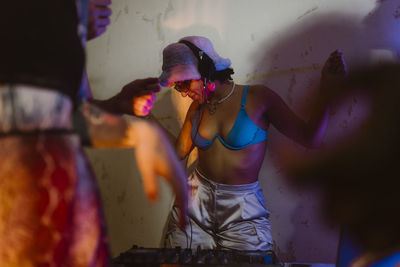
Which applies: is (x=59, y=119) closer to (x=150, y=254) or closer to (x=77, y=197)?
(x=77, y=197)

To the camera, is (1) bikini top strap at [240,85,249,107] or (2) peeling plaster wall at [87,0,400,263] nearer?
(1) bikini top strap at [240,85,249,107]

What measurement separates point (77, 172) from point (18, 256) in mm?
172

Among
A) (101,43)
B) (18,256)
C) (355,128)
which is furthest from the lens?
(101,43)

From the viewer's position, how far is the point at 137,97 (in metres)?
1.02

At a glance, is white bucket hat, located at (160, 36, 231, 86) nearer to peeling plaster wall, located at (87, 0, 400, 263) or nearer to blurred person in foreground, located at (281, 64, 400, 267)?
peeling plaster wall, located at (87, 0, 400, 263)

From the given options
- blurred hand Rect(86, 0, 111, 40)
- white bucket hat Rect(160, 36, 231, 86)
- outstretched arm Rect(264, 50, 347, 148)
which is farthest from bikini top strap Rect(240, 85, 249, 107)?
blurred hand Rect(86, 0, 111, 40)

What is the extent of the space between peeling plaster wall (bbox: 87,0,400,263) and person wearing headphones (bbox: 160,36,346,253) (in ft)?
1.02

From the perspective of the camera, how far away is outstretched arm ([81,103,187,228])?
0.63 meters

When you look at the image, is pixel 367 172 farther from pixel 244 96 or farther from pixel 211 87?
pixel 211 87

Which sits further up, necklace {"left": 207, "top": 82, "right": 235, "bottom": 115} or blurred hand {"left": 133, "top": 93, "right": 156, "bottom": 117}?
blurred hand {"left": 133, "top": 93, "right": 156, "bottom": 117}

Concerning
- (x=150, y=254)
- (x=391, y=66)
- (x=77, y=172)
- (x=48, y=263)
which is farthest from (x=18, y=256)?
(x=391, y=66)

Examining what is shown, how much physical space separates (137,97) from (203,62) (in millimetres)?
635

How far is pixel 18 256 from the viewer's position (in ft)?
1.77

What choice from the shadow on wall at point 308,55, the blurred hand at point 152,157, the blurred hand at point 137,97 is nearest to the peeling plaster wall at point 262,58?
the shadow on wall at point 308,55
